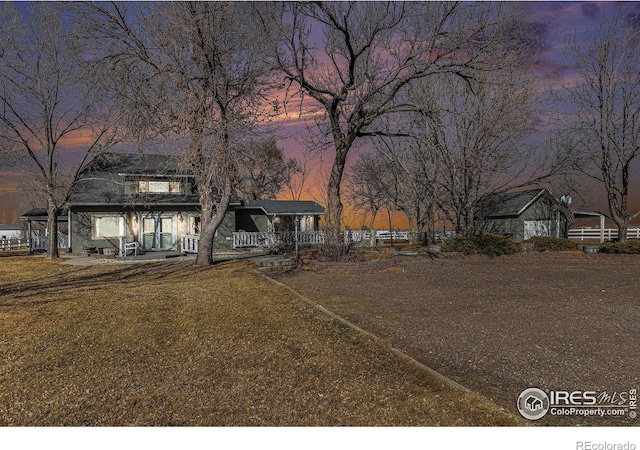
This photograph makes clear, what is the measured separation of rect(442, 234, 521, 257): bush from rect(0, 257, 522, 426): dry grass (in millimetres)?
12553

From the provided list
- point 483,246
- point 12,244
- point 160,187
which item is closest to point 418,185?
point 483,246

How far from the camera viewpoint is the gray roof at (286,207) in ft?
96.3

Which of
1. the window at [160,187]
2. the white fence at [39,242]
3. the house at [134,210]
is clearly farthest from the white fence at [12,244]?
the window at [160,187]

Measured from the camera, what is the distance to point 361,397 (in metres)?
4.12

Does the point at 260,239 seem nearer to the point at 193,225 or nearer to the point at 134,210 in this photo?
the point at 193,225

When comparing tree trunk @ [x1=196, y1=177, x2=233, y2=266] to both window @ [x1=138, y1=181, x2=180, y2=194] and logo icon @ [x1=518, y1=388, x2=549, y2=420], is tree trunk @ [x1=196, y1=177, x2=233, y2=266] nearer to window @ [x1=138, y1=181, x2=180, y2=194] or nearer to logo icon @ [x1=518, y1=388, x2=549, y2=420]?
window @ [x1=138, y1=181, x2=180, y2=194]

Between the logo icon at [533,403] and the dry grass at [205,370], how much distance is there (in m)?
0.28

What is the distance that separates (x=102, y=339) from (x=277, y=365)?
3124 millimetres

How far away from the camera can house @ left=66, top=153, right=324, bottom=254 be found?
79.8ft

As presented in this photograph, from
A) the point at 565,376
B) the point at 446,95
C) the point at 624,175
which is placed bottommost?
the point at 565,376

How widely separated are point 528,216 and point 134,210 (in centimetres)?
2881

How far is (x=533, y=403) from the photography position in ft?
13.2
